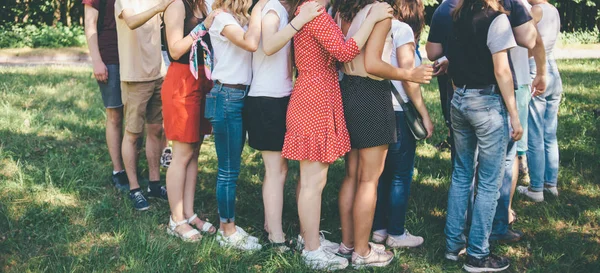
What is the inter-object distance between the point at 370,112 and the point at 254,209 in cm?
168

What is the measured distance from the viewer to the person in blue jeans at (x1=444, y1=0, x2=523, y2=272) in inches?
139

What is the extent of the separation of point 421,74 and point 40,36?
14642mm

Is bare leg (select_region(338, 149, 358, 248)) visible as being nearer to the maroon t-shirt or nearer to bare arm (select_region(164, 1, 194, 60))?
bare arm (select_region(164, 1, 194, 60))

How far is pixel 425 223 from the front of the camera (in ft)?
15.1

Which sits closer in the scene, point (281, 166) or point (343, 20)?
point (343, 20)

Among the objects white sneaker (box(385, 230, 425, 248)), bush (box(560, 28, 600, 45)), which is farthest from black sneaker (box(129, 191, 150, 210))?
bush (box(560, 28, 600, 45))

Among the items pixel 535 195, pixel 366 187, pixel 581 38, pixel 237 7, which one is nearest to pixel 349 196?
pixel 366 187

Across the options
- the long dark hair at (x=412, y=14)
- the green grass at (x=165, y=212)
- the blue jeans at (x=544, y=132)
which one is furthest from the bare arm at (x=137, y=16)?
the blue jeans at (x=544, y=132)

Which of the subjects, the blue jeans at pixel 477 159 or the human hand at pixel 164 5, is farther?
the human hand at pixel 164 5

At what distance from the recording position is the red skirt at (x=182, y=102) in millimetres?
4191

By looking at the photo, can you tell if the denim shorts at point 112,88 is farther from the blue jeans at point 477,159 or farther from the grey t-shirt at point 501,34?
the grey t-shirt at point 501,34

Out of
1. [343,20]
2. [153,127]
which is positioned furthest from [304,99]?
[153,127]

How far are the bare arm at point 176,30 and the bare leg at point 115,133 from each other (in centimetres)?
151

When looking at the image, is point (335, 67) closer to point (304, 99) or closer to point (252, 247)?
point (304, 99)
